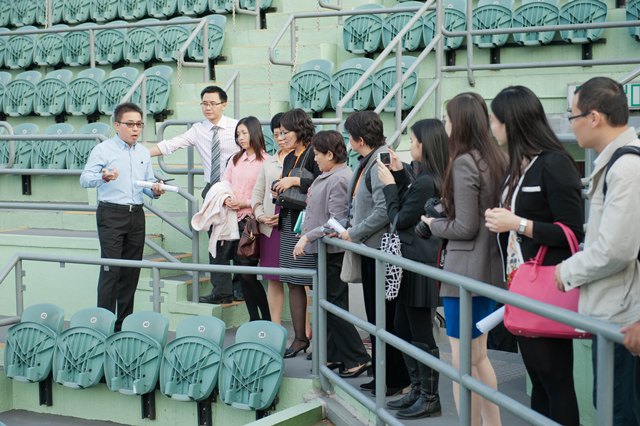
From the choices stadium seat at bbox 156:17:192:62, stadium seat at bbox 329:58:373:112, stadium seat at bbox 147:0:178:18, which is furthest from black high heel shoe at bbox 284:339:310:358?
stadium seat at bbox 147:0:178:18

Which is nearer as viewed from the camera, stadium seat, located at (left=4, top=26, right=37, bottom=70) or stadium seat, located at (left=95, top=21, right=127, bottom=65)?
stadium seat, located at (left=95, top=21, right=127, bottom=65)

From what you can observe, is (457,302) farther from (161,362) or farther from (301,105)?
(301,105)

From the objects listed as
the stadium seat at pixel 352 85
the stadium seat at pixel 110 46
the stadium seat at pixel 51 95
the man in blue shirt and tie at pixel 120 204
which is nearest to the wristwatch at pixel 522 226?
the man in blue shirt and tie at pixel 120 204

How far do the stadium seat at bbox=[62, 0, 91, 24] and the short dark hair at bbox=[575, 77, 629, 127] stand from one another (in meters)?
11.3

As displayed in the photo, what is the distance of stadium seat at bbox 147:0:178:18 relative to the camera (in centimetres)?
1214

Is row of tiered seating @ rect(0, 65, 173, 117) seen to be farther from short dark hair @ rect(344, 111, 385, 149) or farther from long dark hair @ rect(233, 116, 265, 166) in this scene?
short dark hair @ rect(344, 111, 385, 149)

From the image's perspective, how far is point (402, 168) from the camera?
14.3 ft

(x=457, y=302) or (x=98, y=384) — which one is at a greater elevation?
(x=457, y=302)

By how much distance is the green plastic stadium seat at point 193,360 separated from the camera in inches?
212

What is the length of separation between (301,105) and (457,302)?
5165mm

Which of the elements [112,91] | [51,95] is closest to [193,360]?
[112,91]

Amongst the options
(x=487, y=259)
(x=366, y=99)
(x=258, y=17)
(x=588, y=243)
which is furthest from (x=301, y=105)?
(x=588, y=243)

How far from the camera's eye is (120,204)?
6.14m

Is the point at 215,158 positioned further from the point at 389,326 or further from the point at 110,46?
the point at 110,46
